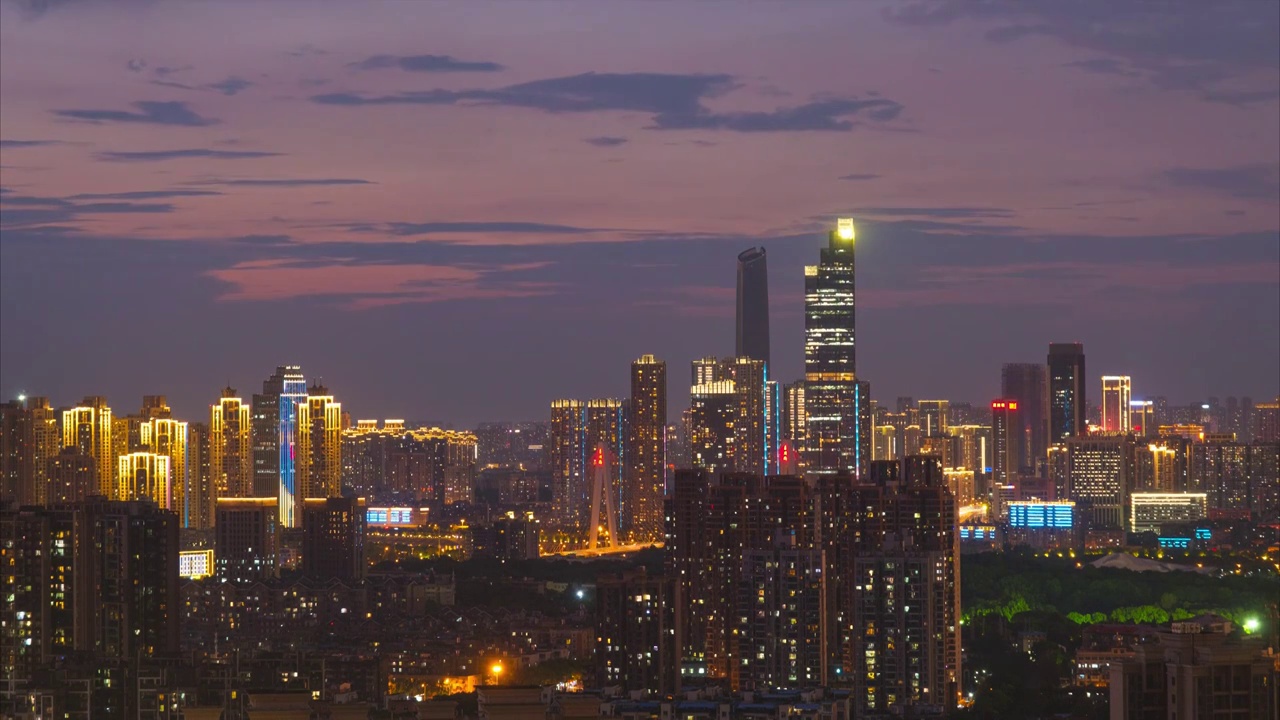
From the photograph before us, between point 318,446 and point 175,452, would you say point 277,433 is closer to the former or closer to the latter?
point 318,446

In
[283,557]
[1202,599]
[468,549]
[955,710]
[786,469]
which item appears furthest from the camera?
[786,469]

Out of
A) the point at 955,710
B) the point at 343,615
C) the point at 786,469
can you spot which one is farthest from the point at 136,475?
the point at 955,710

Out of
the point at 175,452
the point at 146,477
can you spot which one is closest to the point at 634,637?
the point at 146,477

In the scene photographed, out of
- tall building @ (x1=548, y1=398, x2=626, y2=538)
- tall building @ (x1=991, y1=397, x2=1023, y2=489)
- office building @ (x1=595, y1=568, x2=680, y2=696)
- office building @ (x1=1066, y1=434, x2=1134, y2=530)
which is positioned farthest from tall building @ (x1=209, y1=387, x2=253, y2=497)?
office building @ (x1=595, y1=568, x2=680, y2=696)

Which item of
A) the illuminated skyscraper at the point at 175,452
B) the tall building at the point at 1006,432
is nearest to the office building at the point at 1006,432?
the tall building at the point at 1006,432

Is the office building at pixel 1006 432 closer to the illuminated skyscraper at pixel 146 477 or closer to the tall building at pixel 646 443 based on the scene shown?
the tall building at pixel 646 443

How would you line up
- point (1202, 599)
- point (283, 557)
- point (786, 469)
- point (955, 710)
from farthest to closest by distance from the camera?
1. point (786, 469)
2. point (283, 557)
3. point (1202, 599)
4. point (955, 710)

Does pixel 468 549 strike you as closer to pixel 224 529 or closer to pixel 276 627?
pixel 224 529
